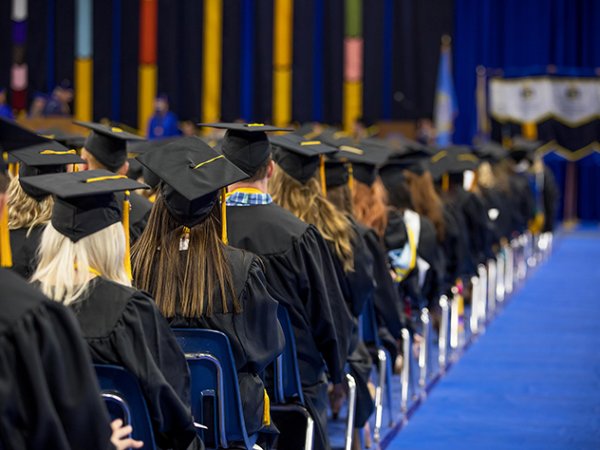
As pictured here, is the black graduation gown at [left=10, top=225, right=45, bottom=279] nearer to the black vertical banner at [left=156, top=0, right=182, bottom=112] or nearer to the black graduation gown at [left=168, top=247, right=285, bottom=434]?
the black graduation gown at [left=168, top=247, right=285, bottom=434]

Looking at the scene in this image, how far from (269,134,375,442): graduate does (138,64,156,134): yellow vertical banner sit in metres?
16.8

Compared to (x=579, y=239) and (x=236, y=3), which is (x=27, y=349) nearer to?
(x=579, y=239)

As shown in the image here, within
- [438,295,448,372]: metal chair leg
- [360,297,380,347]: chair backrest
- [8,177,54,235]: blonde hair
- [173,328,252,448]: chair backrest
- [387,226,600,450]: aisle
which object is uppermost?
[8,177,54,235]: blonde hair

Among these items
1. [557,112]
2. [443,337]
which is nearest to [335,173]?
[443,337]

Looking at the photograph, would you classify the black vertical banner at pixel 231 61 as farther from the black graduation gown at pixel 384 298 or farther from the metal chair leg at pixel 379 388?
the metal chair leg at pixel 379 388

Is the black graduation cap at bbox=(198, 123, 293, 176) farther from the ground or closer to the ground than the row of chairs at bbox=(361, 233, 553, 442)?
farther from the ground

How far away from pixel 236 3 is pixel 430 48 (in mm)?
3762

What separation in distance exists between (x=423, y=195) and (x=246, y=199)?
124 inches

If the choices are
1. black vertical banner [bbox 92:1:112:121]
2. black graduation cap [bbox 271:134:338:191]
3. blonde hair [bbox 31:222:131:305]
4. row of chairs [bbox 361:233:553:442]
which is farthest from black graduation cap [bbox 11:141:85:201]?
black vertical banner [bbox 92:1:112:121]

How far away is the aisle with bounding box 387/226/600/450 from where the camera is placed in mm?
Answer: 5633

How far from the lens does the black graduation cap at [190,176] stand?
3.17 metres

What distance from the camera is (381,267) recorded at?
17.0 feet

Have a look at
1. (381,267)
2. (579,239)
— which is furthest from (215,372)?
(579,239)

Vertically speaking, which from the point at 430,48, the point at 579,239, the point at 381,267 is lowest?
the point at 579,239
